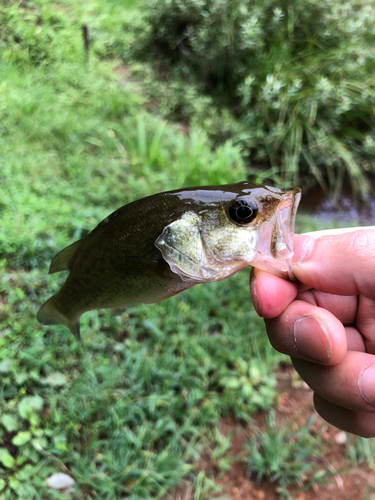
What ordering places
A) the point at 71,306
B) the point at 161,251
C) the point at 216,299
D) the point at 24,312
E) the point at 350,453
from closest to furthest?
the point at 161,251 < the point at 71,306 < the point at 24,312 < the point at 350,453 < the point at 216,299

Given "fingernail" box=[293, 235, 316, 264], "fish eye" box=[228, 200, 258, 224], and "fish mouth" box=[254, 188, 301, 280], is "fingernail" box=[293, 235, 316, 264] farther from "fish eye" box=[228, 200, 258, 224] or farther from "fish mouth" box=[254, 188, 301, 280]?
"fish eye" box=[228, 200, 258, 224]

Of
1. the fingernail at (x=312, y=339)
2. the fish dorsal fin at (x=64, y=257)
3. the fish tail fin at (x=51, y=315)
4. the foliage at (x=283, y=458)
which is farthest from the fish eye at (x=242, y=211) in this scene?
the foliage at (x=283, y=458)

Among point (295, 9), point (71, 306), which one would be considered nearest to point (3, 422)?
point (71, 306)

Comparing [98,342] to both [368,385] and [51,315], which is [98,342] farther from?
[368,385]

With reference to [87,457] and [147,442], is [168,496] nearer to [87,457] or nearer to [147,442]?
[147,442]

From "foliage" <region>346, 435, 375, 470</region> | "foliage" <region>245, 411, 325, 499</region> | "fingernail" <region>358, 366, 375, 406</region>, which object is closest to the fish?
"fingernail" <region>358, 366, 375, 406</region>

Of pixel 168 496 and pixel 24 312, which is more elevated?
pixel 24 312

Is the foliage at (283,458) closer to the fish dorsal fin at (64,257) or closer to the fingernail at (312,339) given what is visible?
the fingernail at (312,339)
